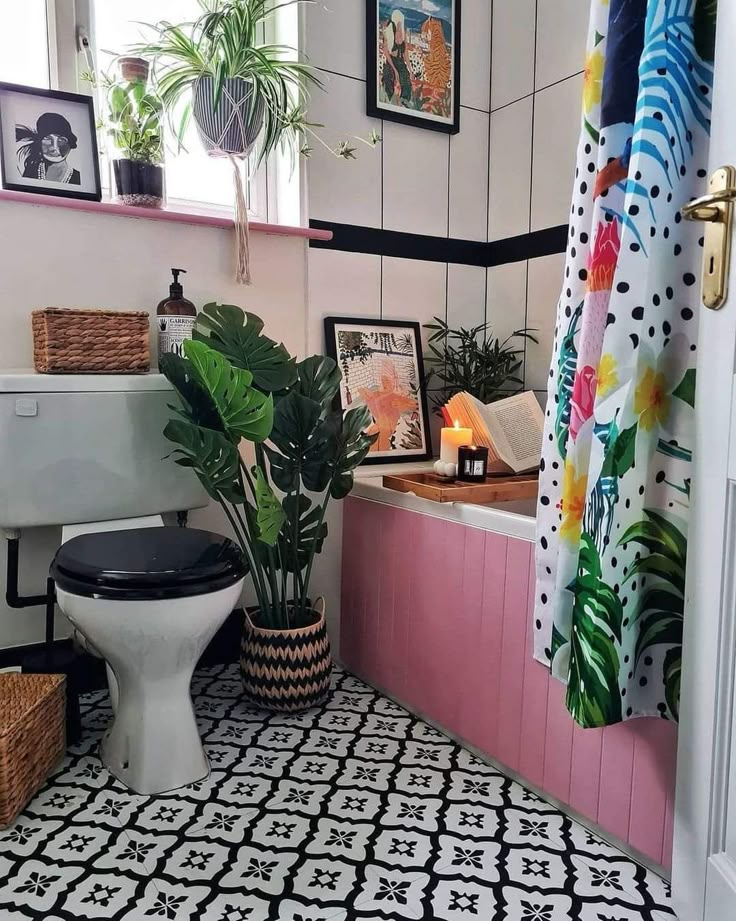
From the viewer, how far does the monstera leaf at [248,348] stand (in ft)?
5.81

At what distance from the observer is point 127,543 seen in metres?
1.54

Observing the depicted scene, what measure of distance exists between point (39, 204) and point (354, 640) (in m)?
1.38

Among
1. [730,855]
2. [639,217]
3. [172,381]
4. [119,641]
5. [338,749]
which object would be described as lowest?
[338,749]

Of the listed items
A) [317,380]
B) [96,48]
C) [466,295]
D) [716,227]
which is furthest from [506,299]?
[716,227]

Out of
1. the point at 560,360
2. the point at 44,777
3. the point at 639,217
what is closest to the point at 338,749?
the point at 44,777

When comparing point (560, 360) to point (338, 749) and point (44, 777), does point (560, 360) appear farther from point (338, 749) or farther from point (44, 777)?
point (44, 777)

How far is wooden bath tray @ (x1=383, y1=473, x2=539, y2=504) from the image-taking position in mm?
1705

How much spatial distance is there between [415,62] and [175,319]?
1172 mm

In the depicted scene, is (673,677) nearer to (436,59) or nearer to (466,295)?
(466,295)

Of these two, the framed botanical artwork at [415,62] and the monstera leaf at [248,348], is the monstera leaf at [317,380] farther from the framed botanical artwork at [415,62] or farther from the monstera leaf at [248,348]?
the framed botanical artwork at [415,62]

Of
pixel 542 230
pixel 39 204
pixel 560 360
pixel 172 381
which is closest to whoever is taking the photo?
pixel 560 360

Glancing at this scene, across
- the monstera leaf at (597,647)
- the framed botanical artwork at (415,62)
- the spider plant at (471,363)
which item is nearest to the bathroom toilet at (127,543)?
the monstera leaf at (597,647)

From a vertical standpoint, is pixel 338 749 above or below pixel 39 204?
below

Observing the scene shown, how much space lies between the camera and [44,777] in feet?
4.99
